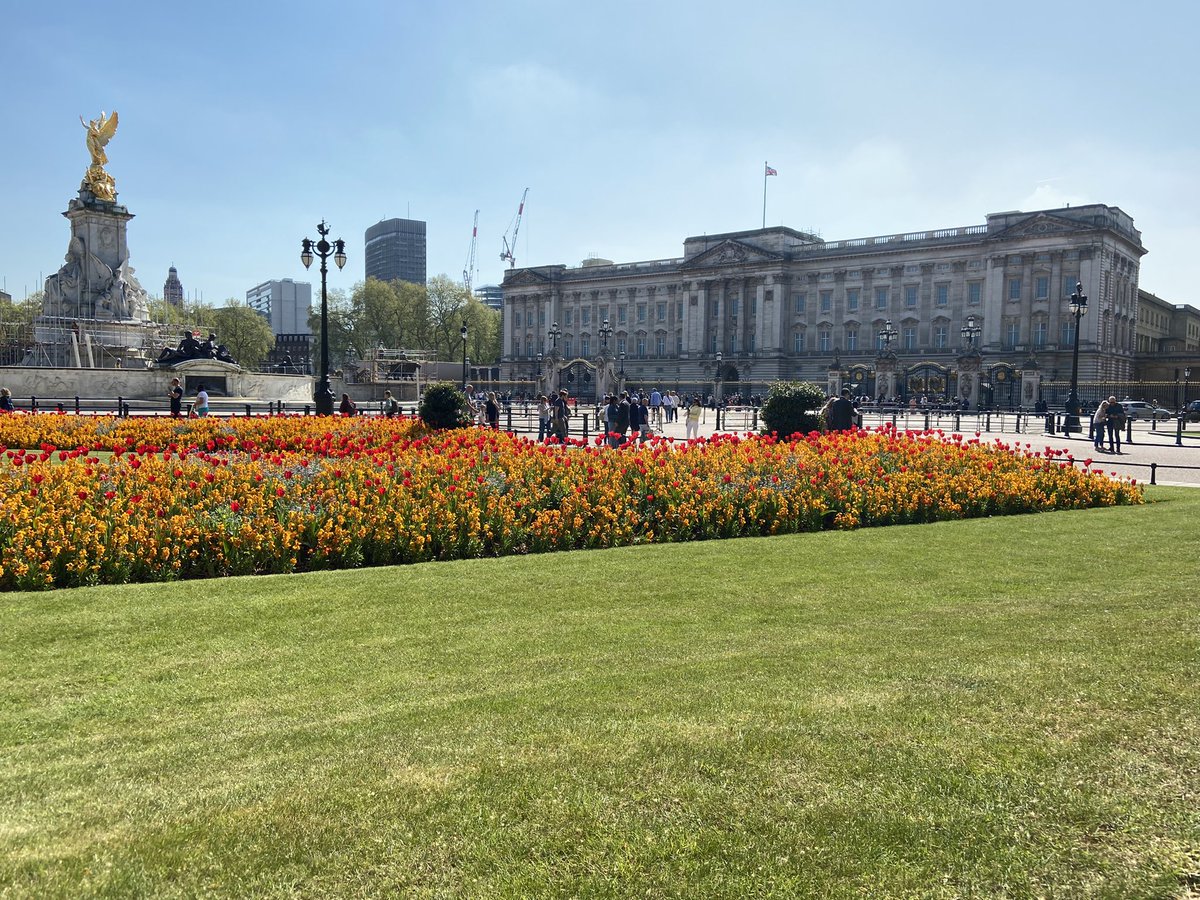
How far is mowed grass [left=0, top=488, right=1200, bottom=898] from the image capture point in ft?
9.91

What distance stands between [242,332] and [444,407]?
295 feet

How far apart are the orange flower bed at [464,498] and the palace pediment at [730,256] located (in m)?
83.5

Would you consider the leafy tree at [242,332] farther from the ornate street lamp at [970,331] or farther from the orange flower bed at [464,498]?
the orange flower bed at [464,498]

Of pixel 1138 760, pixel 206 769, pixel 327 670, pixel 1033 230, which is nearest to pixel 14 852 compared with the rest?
pixel 206 769

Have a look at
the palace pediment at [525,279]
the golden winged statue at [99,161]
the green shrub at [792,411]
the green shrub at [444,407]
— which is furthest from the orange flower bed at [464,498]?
the palace pediment at [525,279]

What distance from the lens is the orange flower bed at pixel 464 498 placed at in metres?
8.13

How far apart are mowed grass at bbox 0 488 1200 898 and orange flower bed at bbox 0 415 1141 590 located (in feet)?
3.15

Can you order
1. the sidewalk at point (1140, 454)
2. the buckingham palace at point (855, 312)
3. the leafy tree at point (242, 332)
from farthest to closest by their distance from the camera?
the leafy tree at point (242, 332) < the buckingham palace at point (855, 312) < the sidewalk at point (1140, 454)

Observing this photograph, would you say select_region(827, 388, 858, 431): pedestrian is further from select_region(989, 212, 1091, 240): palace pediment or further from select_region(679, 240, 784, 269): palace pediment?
select_region(679, 240, 784, 269): palace pediment

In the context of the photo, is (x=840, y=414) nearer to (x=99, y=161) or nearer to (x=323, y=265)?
(x=323, y=265)

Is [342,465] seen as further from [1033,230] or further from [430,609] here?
[1033,230]

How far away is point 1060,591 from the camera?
7.24 m

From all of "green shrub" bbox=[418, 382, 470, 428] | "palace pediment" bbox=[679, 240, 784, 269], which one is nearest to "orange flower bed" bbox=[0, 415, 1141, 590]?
"green shrub" bbox=[418, 382, 470, 428]

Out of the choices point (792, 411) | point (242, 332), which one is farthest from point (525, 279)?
point (792, 411)
